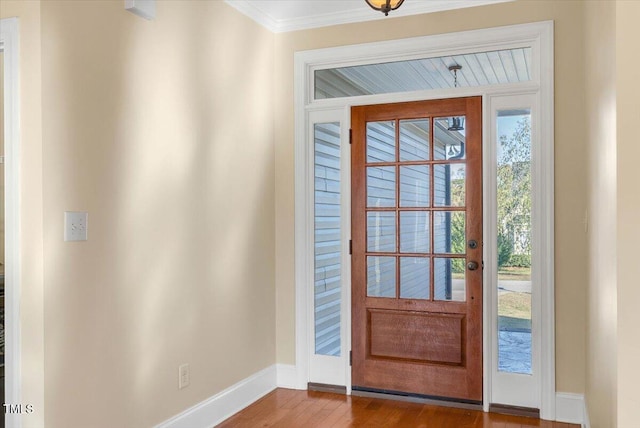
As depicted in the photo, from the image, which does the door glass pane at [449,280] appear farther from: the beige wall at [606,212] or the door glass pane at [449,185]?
the beige wall at [606,212]

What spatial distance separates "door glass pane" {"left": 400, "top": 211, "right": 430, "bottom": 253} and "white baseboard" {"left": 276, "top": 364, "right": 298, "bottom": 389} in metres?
1.19

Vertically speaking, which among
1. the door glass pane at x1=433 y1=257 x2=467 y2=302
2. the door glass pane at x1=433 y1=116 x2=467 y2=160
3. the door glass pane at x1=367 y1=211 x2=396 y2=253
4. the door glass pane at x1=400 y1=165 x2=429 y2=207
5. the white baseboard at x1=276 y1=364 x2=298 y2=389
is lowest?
the white baseboard at x1=276 y1=364 x2=298 y2=389

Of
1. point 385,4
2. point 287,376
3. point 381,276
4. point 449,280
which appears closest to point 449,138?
point 449,280

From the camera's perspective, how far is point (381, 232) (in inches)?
158

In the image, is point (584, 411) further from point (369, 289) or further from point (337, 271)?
point (337, 271)

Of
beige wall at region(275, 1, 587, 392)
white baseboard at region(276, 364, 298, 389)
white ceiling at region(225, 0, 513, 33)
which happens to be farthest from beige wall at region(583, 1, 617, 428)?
white baseboard at region(276, 364, 298, 389)

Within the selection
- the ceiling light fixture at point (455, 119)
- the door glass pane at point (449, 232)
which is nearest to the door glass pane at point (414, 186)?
the door glass pane at point (449, 232)

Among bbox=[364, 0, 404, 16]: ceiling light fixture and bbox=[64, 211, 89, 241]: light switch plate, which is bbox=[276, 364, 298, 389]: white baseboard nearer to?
bbox=[64, 211, 89, 241]: light switch plate

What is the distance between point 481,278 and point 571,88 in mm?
1296

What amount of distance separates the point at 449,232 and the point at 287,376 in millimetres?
1571

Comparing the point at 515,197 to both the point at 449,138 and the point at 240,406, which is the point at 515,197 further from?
the point at 240,406

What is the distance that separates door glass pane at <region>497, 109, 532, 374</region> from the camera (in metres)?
3.63

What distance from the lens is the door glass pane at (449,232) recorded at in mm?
3791

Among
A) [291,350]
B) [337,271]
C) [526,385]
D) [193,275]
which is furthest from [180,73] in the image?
[526,385]
